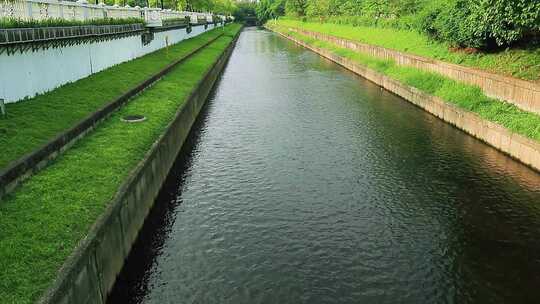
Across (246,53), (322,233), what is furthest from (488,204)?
(246,53)

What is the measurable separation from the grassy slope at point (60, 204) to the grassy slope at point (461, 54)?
20990 millimetres

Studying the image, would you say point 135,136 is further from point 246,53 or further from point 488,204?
point 246,53

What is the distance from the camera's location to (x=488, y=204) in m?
18.4

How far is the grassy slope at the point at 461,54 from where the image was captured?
28000mm

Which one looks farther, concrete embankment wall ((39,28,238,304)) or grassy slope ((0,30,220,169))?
grassy slope ((0,30,220,169))

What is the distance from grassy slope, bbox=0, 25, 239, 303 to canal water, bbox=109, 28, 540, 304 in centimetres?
225

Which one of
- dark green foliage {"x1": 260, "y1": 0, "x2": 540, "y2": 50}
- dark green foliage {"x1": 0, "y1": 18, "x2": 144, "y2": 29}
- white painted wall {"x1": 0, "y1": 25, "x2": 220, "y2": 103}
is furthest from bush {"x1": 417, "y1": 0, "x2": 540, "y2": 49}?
white painted wall {"x1": 0, "y1": 25, "x2": 220, "y2": 103}

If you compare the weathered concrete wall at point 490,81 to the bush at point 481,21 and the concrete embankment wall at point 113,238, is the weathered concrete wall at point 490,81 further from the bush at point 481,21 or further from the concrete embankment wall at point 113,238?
the concrete embankment wall at point 113,238

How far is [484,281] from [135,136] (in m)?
14.3

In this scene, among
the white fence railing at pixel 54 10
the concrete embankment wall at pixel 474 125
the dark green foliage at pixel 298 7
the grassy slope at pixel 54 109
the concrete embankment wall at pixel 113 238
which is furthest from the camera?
the dark green foliage at pixel 298 7

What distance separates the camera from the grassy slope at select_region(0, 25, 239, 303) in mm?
9914

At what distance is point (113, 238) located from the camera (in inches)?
510

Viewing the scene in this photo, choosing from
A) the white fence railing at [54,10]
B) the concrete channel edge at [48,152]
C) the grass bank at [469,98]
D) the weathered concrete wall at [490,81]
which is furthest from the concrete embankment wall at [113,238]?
the weathered concrete wall at [490,81]

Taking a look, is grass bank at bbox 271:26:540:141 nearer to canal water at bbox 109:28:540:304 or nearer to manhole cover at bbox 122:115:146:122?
canal water at bbox 109:28:540:304
